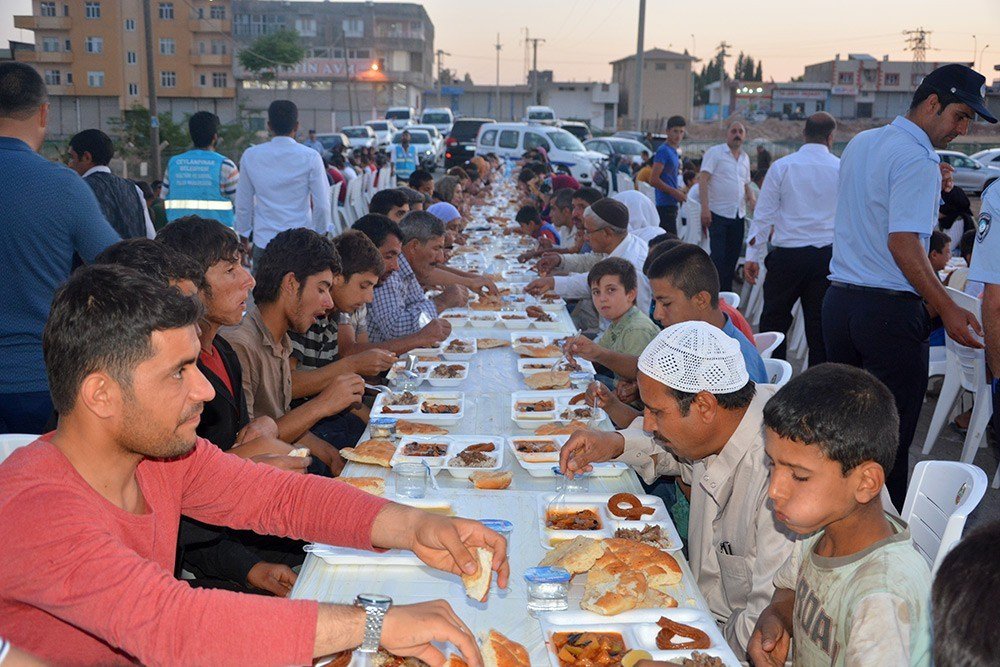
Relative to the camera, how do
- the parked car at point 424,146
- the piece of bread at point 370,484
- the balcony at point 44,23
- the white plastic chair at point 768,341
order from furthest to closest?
the balcony at point 44,23 → the parked car at point 424,146 → the white plastic chair at point 768,341 → the piece of bread at point 370,484

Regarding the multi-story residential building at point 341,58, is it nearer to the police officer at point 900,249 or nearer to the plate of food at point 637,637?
the police officer at point 900,249

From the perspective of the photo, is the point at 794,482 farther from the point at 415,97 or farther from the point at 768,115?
the point at 415,97

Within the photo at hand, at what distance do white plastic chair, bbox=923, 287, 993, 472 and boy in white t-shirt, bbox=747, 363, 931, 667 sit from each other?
3.34 meters

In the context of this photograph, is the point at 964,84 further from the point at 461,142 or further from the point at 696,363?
the point at 461,142

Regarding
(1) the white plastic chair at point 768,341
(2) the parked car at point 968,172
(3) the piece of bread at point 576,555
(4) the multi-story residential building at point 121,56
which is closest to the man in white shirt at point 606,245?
(1) the white plastic chair at point 768,341

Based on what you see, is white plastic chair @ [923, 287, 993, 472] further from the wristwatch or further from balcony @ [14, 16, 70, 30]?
balcony @ [14, 16, 70, 30]

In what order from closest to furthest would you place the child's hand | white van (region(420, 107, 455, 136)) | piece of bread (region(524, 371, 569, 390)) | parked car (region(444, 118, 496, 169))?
the child's hand → piece of bread (region(524, 371, 569, 390)) → parked car (region(444, 118, 496, 169)) → white van (region(420, 107, 455, 136))

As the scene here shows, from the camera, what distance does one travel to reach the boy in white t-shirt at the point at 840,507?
1911 millimetres

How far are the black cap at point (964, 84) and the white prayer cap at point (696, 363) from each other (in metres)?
2.03

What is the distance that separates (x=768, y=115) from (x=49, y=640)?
58.1 metres

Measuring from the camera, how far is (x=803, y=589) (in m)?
2.17

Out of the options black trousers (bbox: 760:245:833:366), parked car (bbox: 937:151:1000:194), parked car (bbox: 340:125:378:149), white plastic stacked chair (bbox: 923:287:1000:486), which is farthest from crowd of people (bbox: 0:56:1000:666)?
parked car (bbox: 340:125:378:149)

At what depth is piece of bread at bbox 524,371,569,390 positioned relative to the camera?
164 inches

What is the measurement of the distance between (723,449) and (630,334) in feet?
6.77
